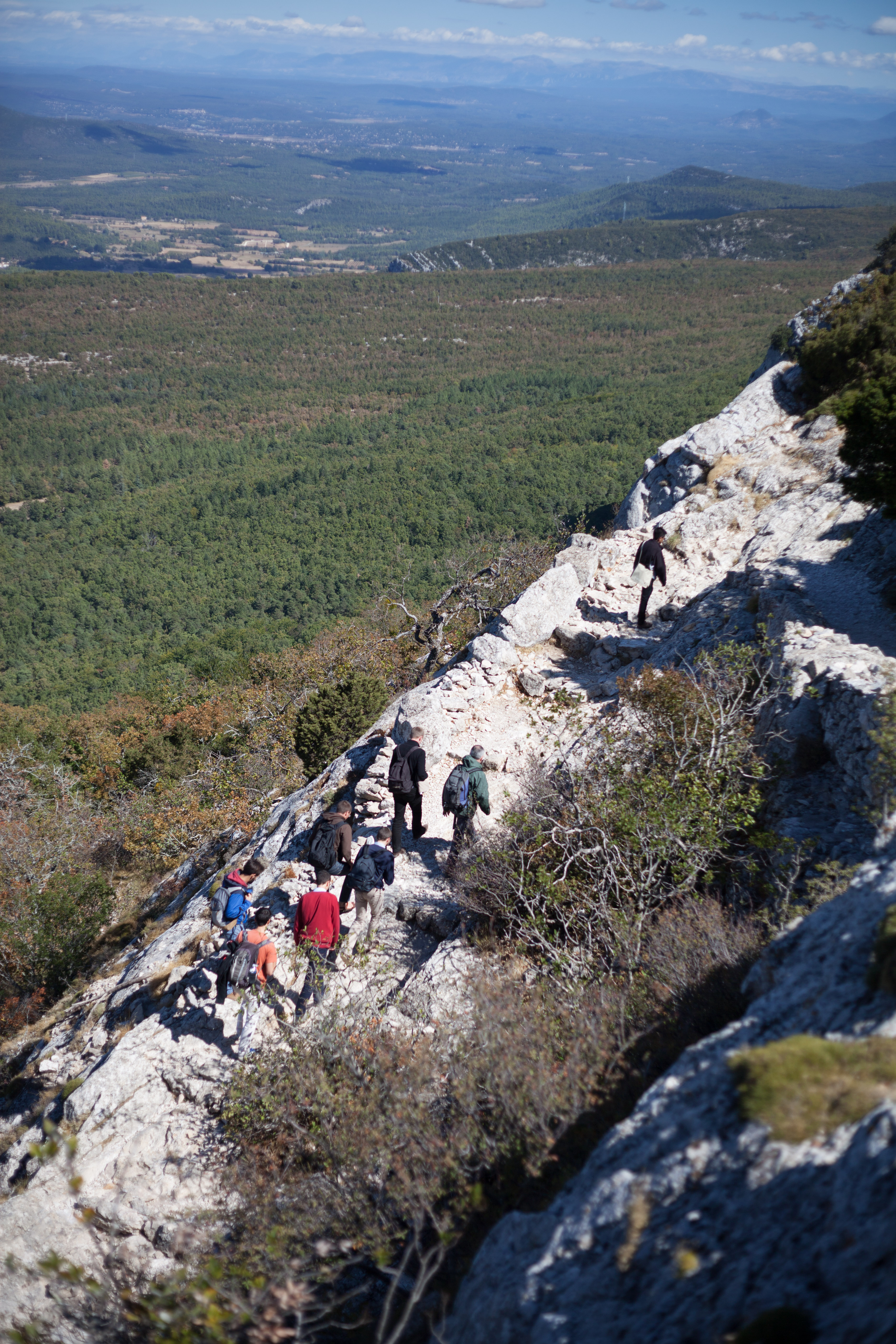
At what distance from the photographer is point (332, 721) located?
1664 cm

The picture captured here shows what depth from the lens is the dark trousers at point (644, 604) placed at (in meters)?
14.8

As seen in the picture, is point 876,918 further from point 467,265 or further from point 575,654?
point 467,265

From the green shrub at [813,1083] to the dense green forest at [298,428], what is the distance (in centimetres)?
3105

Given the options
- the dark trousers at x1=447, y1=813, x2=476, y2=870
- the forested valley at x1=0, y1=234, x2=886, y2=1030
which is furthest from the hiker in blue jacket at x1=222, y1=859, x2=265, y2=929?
the forested valley at x1=0, y1=234, x2=886, y2=1030

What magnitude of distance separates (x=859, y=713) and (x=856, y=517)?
7.59 m

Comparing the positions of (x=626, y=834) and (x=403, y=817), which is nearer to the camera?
(x=626, y=834)

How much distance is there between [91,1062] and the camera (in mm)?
9500

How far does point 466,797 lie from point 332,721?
8.22 metres

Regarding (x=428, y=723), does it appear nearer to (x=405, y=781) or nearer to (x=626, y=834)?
(x=405, y=781)

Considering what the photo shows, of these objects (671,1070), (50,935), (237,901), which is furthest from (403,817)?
(50,935)

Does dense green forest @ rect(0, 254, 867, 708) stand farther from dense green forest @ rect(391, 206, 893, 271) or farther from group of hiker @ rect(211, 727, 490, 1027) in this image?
group of hiker @ rect(211, 727, 490, 1027)

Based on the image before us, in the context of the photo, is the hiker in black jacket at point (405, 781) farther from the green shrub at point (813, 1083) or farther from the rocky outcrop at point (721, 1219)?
the green shrub at point (813, 1083)

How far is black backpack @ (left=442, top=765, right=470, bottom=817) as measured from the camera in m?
8.99

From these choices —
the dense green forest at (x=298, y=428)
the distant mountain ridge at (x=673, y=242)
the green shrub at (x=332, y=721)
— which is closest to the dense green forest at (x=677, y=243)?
the distant mountain ridge at (x=673, y=242)
